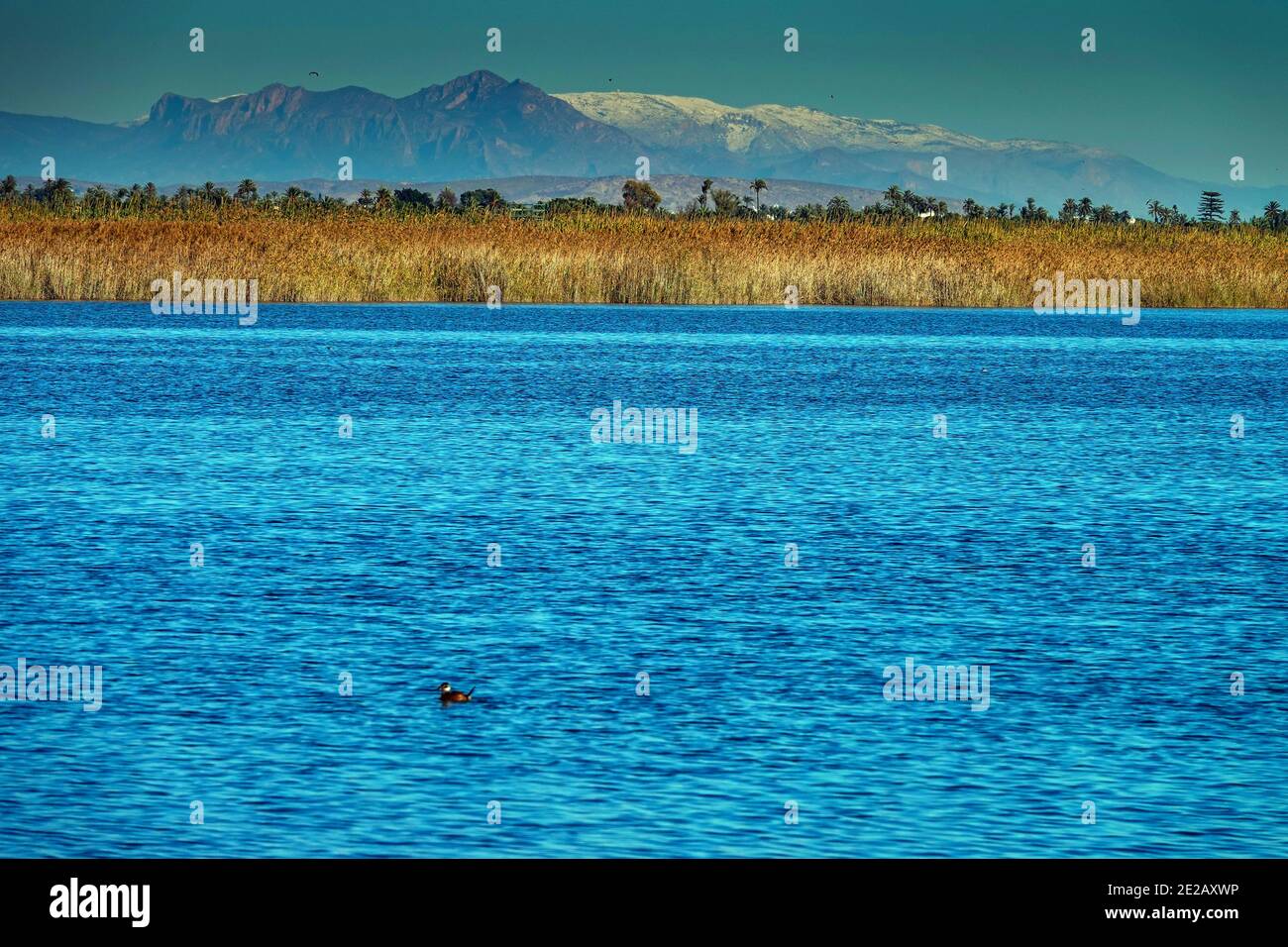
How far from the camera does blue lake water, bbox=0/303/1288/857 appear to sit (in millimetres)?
11469

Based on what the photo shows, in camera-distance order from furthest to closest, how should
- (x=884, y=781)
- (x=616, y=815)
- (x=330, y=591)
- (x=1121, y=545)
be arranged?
(x=1121, y=545)
(x=330, y=591)
(x=884, y=781)
(x=616, y=815)

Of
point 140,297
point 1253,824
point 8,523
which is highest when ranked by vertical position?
point 140,297

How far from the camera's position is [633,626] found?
16656mm

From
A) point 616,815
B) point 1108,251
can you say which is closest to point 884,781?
point 616,815

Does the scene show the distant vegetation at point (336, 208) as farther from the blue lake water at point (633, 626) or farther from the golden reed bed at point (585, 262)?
the blue lake water at point (633, 626)

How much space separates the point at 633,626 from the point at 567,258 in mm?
47158

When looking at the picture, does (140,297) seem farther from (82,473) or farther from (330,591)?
(330,591)
